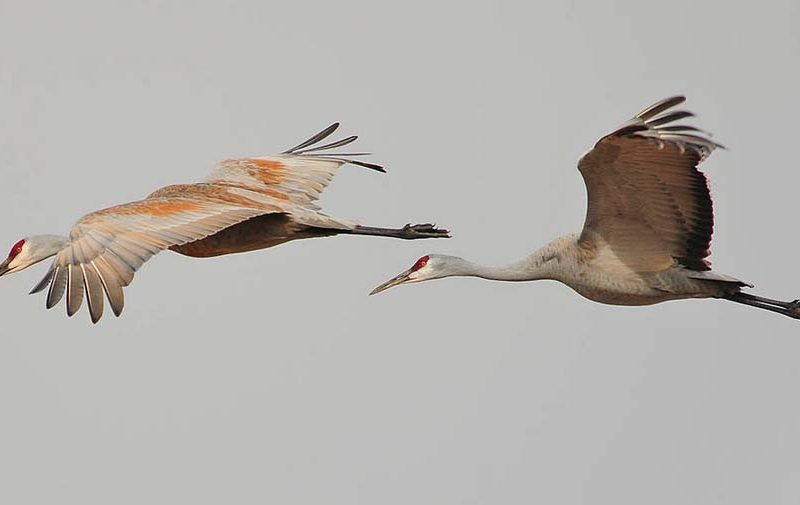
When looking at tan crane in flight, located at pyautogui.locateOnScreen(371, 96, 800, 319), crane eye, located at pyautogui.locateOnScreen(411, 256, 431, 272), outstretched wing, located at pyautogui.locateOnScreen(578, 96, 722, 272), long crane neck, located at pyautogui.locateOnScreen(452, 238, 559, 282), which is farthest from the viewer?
crane eye, located at pyautogui.locateOnScreen(411, 256, 431, 272)

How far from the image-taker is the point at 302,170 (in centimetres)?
2145

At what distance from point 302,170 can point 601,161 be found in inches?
174

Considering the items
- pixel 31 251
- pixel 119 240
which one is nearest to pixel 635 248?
pixel 119 240

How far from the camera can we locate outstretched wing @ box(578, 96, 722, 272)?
1766 cm

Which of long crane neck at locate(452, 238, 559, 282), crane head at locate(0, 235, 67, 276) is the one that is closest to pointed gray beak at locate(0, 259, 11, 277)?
crane head at locate(0, 235, 67, 276)

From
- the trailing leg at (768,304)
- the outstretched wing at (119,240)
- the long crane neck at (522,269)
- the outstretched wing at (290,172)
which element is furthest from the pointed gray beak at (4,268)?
the trailing leg at (768,304)

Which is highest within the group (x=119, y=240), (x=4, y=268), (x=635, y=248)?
(x=635, y=248)

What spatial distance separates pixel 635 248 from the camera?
19141mm

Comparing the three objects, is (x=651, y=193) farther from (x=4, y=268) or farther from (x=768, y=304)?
(x=4, y=268)

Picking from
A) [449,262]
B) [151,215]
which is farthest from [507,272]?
[151,215]

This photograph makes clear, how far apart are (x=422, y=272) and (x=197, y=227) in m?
2.68

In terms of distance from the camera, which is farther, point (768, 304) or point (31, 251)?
point (768, 304)

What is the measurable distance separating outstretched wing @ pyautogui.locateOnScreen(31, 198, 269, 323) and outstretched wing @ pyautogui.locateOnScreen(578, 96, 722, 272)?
9.62ft

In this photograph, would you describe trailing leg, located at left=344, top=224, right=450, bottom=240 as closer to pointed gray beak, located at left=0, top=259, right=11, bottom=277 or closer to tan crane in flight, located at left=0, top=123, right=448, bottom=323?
tan crane in flight, located at left=0, top=123, right=448, bottom=323
